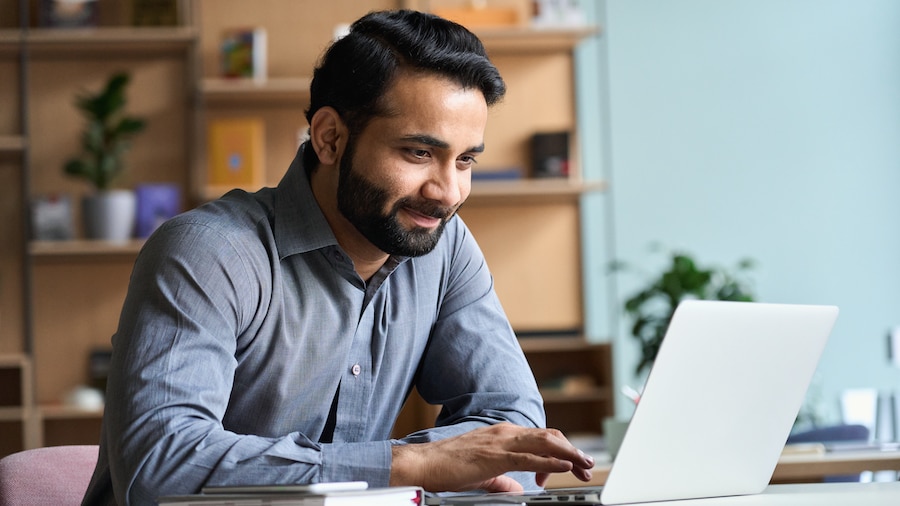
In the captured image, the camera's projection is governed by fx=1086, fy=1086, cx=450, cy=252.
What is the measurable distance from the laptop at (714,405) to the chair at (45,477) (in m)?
0.68

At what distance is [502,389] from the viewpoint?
1629 mm

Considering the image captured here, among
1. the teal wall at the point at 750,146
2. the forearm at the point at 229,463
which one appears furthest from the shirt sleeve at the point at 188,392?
the teal wall at the point at 750,146

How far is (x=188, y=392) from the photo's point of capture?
4.08 feet

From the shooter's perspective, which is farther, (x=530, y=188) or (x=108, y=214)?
(x=530, y=188)

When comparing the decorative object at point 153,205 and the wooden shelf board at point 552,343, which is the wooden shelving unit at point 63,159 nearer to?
the decorative object at point 153,205

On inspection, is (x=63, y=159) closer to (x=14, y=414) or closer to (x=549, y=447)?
(x=14, y=414)

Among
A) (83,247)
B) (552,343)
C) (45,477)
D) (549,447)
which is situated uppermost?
(83,247)

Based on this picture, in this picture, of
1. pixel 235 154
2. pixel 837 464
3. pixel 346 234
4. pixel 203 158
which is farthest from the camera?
pixel 203 158

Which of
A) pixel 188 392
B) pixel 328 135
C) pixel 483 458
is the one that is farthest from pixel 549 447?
pixel 328 135

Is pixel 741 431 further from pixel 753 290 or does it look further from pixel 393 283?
pixel 753 290

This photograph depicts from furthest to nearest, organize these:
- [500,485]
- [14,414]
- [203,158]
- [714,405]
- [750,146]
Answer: [750,146] → [203,158] → [14,414] → [500,485] → [714,405]

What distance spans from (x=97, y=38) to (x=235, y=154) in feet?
2.28

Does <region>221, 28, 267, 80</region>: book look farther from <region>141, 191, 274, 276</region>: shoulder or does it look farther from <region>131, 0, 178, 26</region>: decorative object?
<region>141, 191, 274, 276</region>: shoulder

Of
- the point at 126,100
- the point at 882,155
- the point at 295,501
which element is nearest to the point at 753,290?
the point at 882,155
